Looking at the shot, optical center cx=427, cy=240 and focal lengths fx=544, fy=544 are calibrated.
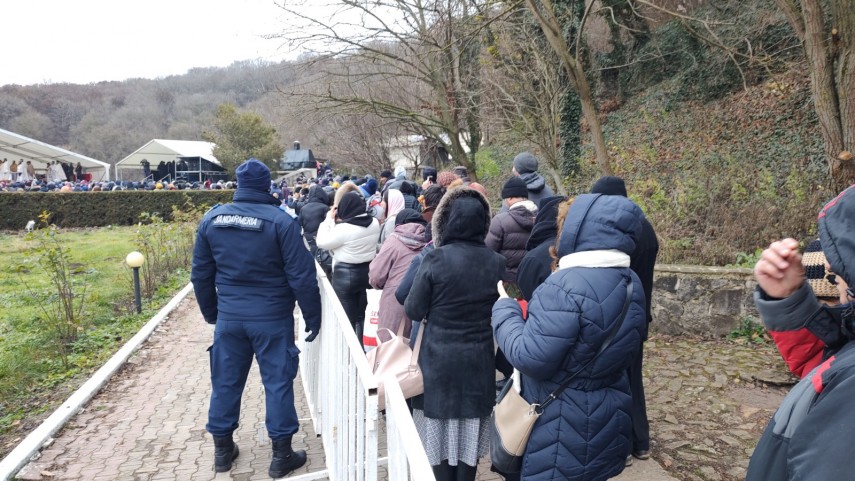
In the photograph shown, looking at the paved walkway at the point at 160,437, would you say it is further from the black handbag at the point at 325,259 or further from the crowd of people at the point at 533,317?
the black handbag at the point at 325,259

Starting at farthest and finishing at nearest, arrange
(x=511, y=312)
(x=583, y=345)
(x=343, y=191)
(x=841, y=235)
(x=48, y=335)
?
1. (x=48, y=335)
2. (x=343, y=191)
3. (x=511, y=312)
4. (x=583, y=345)
5. (x=841, y=235)

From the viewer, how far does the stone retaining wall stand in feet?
20.0

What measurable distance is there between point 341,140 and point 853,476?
884 inches

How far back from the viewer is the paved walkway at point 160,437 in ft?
13.0

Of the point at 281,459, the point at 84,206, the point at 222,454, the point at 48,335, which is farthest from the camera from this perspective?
the point at 84,206

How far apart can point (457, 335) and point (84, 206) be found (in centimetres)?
2639

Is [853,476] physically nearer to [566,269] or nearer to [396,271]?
[566,269]

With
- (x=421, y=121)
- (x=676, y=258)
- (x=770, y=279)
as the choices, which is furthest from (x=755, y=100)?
(x=770, y=279)

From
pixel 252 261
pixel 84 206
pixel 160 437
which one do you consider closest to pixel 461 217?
pixel 252 261

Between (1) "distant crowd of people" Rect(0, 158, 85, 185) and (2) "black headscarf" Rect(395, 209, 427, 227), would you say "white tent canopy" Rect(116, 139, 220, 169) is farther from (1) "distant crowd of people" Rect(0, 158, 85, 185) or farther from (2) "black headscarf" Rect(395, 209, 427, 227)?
(2) "black headscarf" Rect(395, 209, 427, 227)

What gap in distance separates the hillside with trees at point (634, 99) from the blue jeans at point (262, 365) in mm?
5715

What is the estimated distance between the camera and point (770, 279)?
1.56 metres

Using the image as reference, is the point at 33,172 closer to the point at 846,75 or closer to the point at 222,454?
the point at 222,454

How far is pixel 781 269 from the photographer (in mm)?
1520
